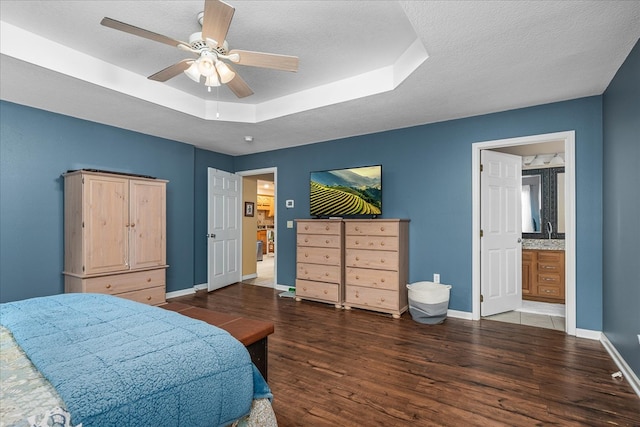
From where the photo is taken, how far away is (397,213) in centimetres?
427

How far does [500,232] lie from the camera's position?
154 inches

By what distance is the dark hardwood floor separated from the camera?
6.20 ft

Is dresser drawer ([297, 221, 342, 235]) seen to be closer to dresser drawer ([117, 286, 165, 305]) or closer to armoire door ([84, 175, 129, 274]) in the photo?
dresser drawer ([117, 286, 165, 305])

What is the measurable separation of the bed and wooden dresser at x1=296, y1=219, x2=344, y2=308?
9.47 ft

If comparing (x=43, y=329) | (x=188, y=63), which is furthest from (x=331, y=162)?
(x=43, y=329)

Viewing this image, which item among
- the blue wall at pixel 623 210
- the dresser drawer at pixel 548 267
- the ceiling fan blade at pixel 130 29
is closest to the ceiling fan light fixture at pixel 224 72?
the ceiling fan blade at pixel 130 29

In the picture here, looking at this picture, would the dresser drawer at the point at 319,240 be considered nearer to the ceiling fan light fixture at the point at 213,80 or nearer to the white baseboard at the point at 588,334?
the ceiling fan light fixture at the point at 213,80

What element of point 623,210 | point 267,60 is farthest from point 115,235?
point 623,210

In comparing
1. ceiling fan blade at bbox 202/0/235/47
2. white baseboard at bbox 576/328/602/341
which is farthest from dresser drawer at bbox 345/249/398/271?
ceiling fan blade at bbox 202/0/235/47

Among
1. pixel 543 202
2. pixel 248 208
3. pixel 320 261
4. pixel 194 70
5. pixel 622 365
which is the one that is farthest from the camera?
pixel 248 208

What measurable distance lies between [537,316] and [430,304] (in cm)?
147

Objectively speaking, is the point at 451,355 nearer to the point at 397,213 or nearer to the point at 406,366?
the point at 406,366

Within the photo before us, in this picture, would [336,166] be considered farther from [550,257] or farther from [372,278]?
[550,257]

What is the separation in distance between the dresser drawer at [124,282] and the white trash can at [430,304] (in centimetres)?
321
